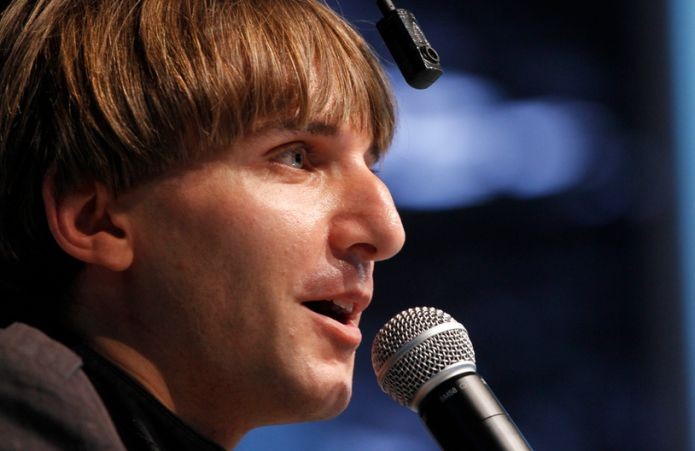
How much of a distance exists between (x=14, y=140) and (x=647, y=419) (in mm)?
2001

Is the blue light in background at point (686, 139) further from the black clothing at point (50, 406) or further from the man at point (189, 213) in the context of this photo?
the black clothing at point (50, 406)

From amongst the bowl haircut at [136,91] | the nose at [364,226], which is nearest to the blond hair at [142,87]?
the bowl haircut at [136,91]

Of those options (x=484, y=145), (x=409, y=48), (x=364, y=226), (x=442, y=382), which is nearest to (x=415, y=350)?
(x=442, y=382)

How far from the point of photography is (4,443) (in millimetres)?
1069

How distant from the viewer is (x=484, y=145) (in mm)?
2893

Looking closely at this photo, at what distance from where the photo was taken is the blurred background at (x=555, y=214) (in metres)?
2.84

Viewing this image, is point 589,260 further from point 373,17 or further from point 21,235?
point 21,235

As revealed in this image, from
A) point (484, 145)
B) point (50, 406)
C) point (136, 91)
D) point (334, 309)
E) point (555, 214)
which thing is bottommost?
point (555, 214)

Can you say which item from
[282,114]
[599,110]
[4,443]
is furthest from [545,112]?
[4,443]

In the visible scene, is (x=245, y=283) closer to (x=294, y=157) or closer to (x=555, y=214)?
(x=294, y=157)

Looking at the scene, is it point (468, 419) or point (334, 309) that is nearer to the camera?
point (468, 419)

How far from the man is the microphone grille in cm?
5

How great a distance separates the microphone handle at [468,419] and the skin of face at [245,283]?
6.0 inches

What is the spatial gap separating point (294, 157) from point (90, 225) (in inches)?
11.1
